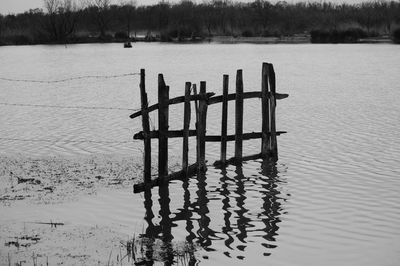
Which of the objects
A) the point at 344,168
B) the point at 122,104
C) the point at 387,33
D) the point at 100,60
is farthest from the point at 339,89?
the point at 387,33

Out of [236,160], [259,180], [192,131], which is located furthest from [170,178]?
[236,160]

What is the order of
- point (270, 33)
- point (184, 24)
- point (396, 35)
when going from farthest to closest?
point (184, 24), point (270, 33), point (396, 35)

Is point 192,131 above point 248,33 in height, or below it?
below

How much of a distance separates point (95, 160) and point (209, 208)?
5068 millimetres

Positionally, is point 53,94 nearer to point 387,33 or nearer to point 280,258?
point 280,258

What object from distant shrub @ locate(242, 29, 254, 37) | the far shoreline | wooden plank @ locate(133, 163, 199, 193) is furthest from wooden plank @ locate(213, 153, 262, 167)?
distant shrub @ locate(242, 29, 254, 37)

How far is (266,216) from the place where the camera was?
11.0m

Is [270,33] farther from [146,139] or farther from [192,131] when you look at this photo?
[146,139]

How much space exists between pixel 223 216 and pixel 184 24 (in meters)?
107

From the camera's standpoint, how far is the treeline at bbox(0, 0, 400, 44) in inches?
3292

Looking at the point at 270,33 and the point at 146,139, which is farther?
the point at 270,33

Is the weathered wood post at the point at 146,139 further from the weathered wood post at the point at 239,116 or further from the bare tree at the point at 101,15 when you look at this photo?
the bare tree at the point at 101,15

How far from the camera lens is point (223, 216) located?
11086 mm

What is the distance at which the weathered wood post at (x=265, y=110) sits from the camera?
15211 mm
